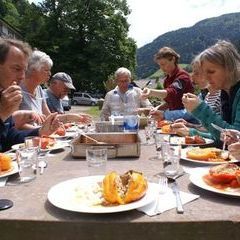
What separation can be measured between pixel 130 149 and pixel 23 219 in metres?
1.03

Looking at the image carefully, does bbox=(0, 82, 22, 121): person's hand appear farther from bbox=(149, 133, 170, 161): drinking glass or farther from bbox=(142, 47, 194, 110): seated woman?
bbox=(142, 47, 194, 110): seated woman

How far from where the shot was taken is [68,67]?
3359 cm

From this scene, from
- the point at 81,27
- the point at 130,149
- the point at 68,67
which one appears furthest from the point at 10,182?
the point at 81,27

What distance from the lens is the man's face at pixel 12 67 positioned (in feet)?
10.8

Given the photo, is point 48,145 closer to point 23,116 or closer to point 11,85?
point 11,85

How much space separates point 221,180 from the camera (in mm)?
1619

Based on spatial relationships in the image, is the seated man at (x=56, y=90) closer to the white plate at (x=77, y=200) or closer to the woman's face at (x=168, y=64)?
the woman's face at (x=168, y=64)

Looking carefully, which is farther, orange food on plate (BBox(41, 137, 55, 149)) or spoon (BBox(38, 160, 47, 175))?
orange food on plate (BBox(41, 137, 55, 149))

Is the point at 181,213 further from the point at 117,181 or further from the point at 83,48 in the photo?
the point at 83,48

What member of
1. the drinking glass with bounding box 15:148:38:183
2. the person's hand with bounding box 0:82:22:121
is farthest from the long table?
the person's hand with bounding box 0:82:22:121

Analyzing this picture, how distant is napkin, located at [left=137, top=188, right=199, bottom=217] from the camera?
4.54 ft

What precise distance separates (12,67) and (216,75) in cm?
173

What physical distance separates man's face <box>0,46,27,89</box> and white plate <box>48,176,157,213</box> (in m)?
1.89

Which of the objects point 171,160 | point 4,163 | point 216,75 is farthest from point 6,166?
point 216,75
